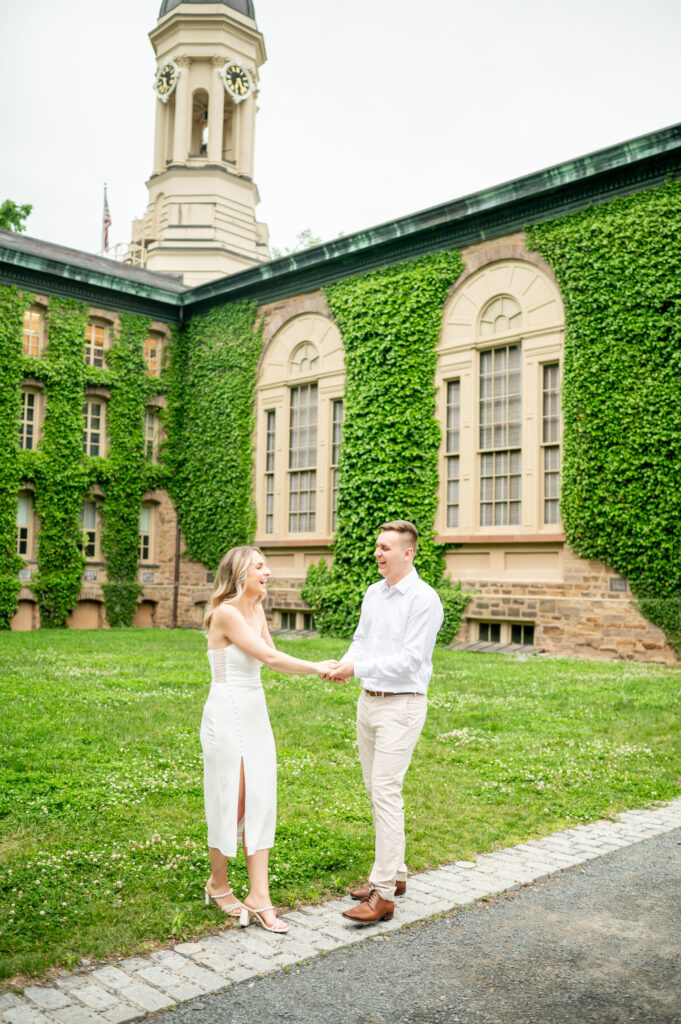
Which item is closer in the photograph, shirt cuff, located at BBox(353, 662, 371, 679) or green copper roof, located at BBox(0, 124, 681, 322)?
shirt cuff, located at BBox(353, 662, 371, 679)

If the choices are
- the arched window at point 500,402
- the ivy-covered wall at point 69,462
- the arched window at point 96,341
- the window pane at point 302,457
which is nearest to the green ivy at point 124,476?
the ivy-covered wall at point 69,462

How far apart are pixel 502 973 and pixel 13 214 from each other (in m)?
37.7

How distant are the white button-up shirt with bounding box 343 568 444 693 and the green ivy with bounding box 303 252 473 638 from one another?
1585 cm

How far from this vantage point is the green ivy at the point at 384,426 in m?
21.8

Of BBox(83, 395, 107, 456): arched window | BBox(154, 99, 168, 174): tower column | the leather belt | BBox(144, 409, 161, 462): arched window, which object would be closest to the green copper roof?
BBox(83, 395, 107, 456): arched window

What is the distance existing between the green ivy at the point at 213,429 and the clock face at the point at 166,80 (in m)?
11.6

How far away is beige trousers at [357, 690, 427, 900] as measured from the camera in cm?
501

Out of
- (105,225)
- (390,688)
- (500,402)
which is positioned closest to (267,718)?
(390,688)

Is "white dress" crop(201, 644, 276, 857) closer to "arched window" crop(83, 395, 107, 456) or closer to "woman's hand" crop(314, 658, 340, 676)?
"woman's hand" crop(314, 658, 340, 676)

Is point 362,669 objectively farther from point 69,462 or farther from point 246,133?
point 246,133

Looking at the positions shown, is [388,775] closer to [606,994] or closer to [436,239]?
[606,994]

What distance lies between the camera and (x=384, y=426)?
22391 millimetres

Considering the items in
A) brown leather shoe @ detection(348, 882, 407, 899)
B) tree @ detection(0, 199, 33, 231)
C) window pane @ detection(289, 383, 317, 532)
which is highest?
tree @ detection(0, 199, 33, 231)

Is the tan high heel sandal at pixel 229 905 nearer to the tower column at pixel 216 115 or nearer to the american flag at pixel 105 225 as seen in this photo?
the tower column at pixel 216 115
